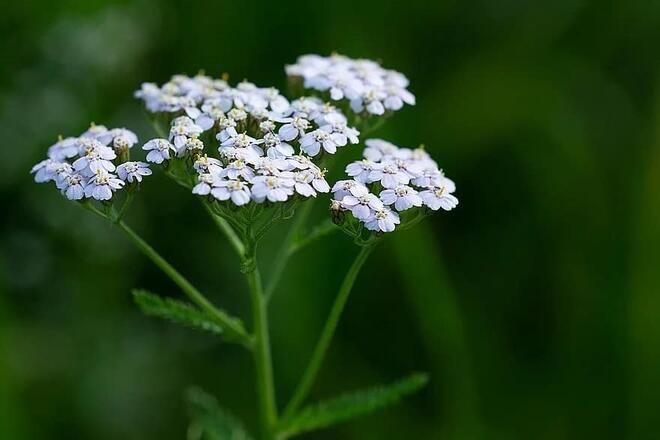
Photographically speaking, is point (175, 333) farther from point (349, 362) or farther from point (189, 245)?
point (349, 362)

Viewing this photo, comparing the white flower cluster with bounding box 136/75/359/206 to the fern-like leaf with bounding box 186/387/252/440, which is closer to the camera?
the white flower cluster with bounding box 136/75/359/206

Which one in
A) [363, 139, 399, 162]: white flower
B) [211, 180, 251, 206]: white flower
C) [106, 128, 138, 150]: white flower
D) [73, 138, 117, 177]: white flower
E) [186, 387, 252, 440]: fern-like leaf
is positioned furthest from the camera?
[186, 387, 252, 440]: fern-like leaf

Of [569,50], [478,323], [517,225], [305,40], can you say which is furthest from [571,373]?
[305,40]

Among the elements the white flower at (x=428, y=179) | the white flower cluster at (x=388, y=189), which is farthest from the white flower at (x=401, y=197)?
the white flower at (x=428, y=179)

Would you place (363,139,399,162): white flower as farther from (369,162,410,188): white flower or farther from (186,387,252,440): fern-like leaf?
(186,387,252,440): fern-like leaf

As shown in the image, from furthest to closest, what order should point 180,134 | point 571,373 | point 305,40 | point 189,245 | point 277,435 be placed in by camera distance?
point 305,40 < point 189,245 < point 571,373 < point 277,435 < point 180,134

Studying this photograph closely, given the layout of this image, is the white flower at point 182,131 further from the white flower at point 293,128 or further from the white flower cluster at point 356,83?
the white flower cluster at point 356,83

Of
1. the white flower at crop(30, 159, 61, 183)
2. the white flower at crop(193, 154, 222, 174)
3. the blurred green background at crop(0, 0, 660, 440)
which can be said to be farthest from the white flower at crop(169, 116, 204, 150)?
the blurred green background at crop(0, 0, 660, 440)

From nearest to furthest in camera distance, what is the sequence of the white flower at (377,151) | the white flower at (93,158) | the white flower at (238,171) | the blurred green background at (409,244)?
the white flower at (238,171), the white flower at (93,158), the white flower at (377,151), the blurred green background at (409,244)
